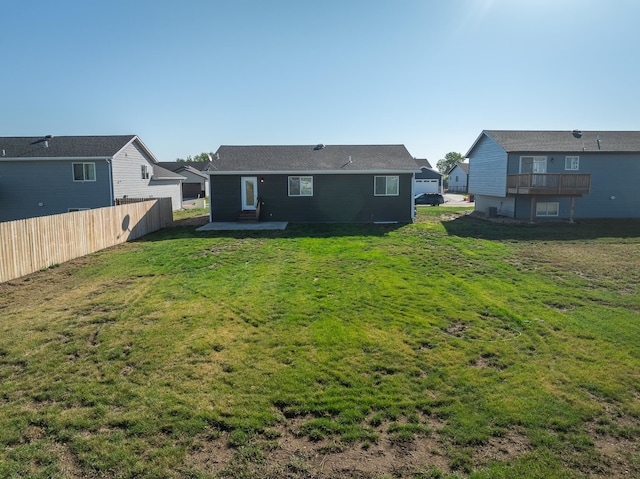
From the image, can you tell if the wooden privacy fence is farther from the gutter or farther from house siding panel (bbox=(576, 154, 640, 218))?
house siding panel (bbox=(576, 154, 640, 218))

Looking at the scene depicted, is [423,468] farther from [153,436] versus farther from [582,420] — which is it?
[153,436]

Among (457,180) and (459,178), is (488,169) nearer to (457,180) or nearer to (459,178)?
(459,178)

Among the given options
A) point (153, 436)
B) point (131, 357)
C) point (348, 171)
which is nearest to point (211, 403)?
point (153, 436)

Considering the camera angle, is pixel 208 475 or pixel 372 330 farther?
pixel 372 330

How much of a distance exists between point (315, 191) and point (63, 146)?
15.1m

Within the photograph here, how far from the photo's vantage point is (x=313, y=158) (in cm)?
2362

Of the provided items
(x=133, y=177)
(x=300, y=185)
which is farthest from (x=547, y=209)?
(x=133, y=177)

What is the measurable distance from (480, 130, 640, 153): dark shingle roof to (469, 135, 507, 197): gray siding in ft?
2.26

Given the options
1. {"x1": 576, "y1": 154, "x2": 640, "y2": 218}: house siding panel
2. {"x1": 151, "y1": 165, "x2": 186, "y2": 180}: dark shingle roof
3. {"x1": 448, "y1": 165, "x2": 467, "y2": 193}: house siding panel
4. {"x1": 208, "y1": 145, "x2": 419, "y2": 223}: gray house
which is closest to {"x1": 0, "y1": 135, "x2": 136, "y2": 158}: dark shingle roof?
{"x1": 151, "y1": 165, "x2": 186, "y2": 180}: dark shingle roof

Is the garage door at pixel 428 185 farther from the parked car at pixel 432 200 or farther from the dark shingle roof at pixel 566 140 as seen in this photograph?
the dark shingle roof at pixel 566 140

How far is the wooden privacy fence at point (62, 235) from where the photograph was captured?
1077cm

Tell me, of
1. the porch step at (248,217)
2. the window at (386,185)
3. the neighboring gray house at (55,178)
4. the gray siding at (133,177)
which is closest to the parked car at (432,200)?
the window at (386,185)

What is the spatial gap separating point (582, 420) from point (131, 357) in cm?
593

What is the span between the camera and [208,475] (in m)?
3.87
